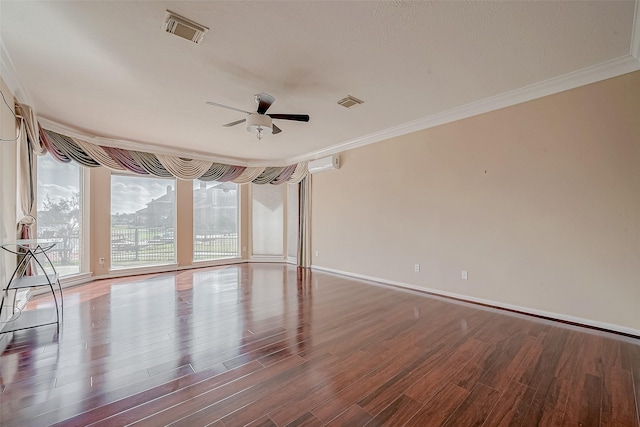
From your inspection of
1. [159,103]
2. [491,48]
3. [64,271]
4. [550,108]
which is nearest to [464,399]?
[491,48]

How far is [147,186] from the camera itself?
5.84 m

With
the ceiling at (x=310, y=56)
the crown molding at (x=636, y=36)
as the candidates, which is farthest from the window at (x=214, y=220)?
the crown molding at (x=636, y=36)

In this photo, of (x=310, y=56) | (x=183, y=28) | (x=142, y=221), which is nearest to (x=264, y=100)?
(x=310, y=56)

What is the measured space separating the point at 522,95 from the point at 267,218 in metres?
5.66

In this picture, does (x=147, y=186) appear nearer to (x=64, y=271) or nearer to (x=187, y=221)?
(x=187, y=221)

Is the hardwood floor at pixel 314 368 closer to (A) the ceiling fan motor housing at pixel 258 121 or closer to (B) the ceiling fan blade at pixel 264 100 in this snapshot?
(A) the ceiling fan motor housing at pixel 258 121

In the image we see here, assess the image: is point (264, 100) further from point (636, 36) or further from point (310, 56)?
point (636, 36)

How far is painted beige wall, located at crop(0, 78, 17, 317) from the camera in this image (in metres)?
2.73

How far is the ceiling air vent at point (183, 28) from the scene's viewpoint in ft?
6.72

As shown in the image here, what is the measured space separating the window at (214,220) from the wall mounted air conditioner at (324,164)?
→ 7.53 feet

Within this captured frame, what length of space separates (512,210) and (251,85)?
135 inches

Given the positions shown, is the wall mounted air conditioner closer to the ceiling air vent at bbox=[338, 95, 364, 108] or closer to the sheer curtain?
the sheer curtain

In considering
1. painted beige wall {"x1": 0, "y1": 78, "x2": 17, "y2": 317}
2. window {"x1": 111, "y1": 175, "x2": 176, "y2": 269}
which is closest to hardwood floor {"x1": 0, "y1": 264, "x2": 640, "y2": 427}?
painted beige wall {"x1": 0, "y1": 78, "x2": 17, "y2": 317}

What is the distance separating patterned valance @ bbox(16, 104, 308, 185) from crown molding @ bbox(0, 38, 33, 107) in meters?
0.16
